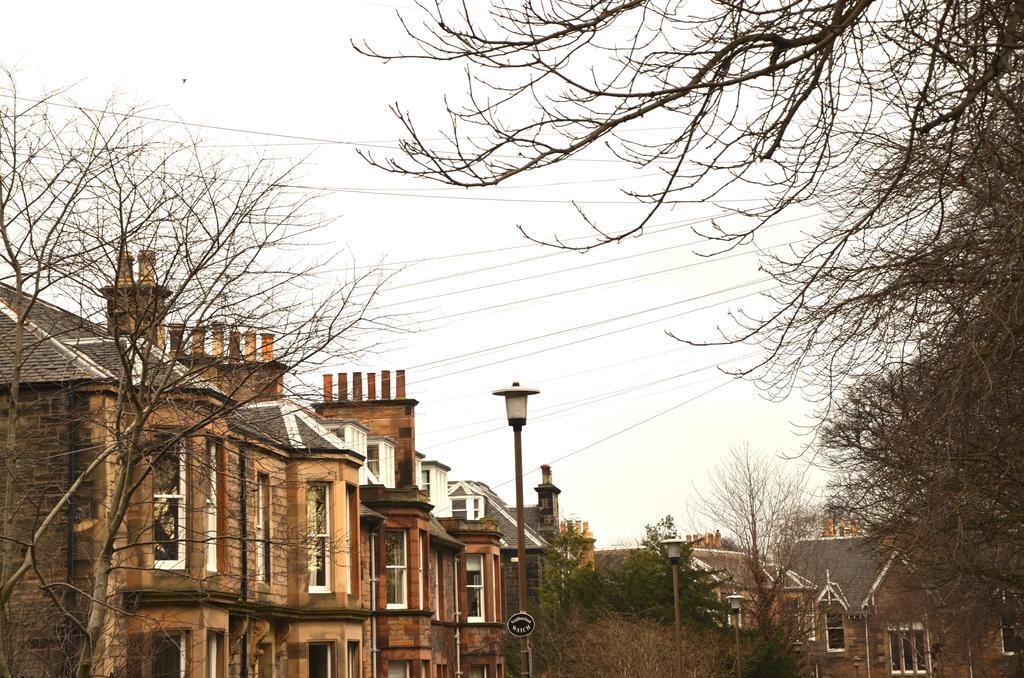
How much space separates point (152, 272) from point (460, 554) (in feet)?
102

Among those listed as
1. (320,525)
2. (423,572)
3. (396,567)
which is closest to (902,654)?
(423,572)

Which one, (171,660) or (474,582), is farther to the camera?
(474,582)

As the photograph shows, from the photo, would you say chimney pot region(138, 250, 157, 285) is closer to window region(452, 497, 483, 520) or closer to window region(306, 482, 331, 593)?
window region(306, 482, 331, 593)

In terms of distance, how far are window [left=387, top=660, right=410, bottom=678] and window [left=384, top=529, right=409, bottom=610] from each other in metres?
1.62

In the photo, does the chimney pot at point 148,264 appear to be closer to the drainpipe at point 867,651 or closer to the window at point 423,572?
the window at point 423,572

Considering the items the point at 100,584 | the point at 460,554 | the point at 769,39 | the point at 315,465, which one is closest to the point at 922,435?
the point at 769,39

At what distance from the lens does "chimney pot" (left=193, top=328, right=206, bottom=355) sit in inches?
613

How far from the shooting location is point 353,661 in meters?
32.7

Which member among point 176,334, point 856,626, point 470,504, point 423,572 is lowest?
point 856,626

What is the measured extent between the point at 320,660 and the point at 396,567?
22.9ft

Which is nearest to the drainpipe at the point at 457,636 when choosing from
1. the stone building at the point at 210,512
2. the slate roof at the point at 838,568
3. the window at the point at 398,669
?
the stone building at the point at 210,512

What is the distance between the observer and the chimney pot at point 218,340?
15.8m

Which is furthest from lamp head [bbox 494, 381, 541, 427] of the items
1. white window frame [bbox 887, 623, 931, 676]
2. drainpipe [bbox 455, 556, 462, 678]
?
white window frame [bbox 887, 623, 931, 676]

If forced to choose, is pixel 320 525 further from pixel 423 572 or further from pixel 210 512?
pixel 423 572
